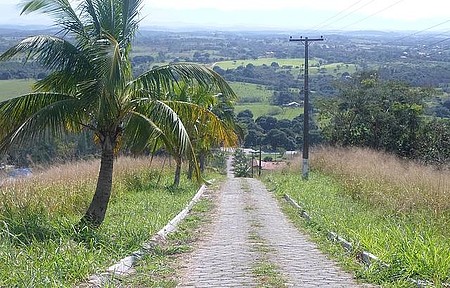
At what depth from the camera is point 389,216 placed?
1409 centimetres

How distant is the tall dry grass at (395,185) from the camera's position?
14070mm

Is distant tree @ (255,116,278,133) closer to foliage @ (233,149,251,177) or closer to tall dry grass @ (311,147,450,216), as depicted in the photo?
foliage @ (233,149,251,177)

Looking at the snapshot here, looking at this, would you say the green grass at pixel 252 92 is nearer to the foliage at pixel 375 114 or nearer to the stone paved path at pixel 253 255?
the foliage at pixel 375 114

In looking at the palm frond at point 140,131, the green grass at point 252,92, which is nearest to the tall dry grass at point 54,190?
the palm frond at point 140,131

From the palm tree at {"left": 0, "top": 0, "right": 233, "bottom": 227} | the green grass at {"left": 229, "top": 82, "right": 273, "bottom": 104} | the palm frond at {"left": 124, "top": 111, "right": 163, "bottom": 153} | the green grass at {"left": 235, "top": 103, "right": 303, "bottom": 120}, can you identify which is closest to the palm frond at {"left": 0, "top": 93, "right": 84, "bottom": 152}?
the palm tree at {"left": 0, "top": 0, "right": 233, "bottom": 227}

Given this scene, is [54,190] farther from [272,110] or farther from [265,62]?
[265,62]

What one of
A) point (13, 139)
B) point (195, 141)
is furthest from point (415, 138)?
point (13, 139)

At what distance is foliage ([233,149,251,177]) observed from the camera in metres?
55.4

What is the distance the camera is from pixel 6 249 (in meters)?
8.23

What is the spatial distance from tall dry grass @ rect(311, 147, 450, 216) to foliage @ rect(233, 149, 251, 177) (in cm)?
2491

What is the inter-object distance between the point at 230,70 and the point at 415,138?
126 feet

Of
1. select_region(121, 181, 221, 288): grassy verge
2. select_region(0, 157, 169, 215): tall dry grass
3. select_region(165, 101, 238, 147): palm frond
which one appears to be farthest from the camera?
select_region(165, 101, 238, 147): palm frond

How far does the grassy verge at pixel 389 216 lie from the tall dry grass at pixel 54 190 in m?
5.35

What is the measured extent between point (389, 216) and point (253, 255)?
4.75 metres
